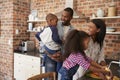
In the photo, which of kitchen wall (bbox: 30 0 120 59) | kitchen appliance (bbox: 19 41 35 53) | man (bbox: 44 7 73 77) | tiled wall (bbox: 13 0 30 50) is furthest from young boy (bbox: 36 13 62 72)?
tiled wall (bbox: 13 0 30 50)

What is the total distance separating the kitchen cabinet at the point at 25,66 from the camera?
327cm

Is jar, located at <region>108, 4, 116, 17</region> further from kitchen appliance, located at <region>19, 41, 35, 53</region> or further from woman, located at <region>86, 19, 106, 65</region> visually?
kitchen appliance, located at <region>19, 41, 35, 53</region>

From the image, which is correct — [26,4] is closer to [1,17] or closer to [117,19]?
[1,17]

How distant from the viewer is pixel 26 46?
12.5ft

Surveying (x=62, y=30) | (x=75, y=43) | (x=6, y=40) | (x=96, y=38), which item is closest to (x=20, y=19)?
(x=6, y=40)

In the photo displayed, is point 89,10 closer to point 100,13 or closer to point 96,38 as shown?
point 100,13

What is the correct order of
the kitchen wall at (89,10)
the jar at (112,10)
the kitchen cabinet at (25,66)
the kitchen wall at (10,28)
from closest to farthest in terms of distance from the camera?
the jar at (112,10), the kitchen wall at (89,10), the kitchen cabinet at (25,66), the kitchen wall at (10,28)

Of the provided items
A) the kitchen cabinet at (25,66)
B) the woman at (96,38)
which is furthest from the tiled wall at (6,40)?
the woman at (96,38)

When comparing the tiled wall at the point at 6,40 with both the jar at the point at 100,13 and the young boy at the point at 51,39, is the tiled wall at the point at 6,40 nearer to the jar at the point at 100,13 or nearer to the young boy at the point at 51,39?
the young boy at the point at 51,39

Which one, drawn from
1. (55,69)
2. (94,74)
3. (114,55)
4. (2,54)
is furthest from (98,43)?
(2,54)

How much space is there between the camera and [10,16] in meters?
3.79

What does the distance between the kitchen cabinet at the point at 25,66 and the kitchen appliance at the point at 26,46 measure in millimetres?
207

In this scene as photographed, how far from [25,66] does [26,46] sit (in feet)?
1.68

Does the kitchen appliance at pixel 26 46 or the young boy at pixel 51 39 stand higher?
the young boy at pixel 51 39
